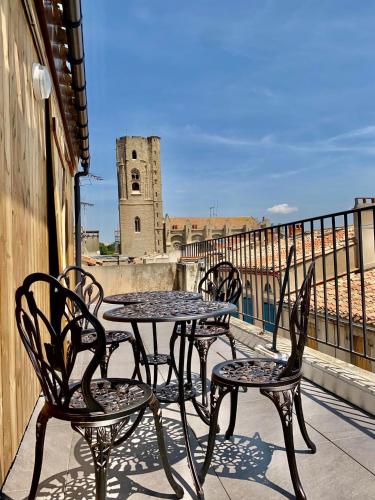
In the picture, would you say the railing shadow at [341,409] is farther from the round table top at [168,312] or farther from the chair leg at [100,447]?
the chair leg at [100,447]

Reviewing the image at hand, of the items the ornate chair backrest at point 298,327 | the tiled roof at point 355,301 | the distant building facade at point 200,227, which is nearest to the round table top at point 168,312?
the ornate chair backrest at point 298,327

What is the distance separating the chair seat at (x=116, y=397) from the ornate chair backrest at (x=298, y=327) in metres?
0.56

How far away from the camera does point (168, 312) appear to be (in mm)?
1819

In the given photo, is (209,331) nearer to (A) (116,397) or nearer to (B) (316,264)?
(A) (116,397)

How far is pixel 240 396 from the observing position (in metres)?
2.53

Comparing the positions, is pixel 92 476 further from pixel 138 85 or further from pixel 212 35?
pixel 138 85

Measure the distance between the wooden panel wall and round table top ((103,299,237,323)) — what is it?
46cm

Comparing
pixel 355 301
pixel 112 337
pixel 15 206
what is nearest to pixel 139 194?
pixel 355 301

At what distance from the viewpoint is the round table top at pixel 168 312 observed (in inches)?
65.8

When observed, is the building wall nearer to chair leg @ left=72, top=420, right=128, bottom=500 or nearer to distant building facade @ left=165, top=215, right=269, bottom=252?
chair leg @ left=72, top=420, right=128, bottom=500

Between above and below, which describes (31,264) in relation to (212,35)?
below

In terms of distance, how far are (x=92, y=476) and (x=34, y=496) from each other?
29 cm

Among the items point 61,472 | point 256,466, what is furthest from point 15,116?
point 256,466

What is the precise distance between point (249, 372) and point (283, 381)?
8.1 inches
